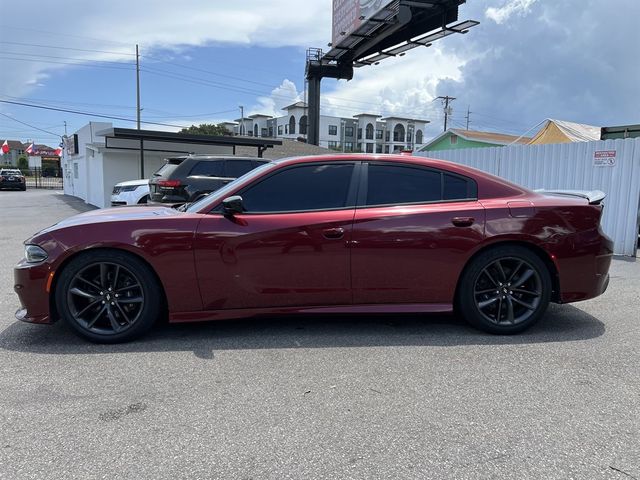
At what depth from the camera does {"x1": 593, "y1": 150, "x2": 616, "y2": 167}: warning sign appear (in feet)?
29.6

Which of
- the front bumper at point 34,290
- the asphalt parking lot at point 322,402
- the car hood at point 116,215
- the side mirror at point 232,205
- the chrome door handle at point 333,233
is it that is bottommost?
the asphalt parking lot at point 322,402

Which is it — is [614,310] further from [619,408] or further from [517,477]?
[517,477]

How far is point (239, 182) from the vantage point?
14.4 ft

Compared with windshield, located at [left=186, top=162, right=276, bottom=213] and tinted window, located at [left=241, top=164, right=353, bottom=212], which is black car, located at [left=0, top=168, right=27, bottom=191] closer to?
windshield, located at [left=186, top=162, right=276, bottom=213]

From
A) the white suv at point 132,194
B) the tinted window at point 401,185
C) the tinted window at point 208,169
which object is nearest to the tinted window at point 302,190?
the tinted window at point 401,185

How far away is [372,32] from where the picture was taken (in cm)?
3058

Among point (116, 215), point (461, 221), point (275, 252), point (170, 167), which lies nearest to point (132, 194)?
point (170, 167)

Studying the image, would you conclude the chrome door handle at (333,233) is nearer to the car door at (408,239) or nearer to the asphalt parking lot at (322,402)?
the car door at (408,239)

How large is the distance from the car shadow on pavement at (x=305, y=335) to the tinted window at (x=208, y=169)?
21.5 feet

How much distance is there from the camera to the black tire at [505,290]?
434 cm

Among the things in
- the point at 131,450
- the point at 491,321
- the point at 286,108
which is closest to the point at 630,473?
the point at 491,321

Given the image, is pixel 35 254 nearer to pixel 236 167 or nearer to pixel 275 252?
pixel 275 252

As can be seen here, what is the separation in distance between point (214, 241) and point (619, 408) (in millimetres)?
3106

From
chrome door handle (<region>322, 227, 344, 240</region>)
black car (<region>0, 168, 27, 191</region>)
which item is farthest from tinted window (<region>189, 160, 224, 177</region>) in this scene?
black car (<region>0, 168, 27, 191</region>)
